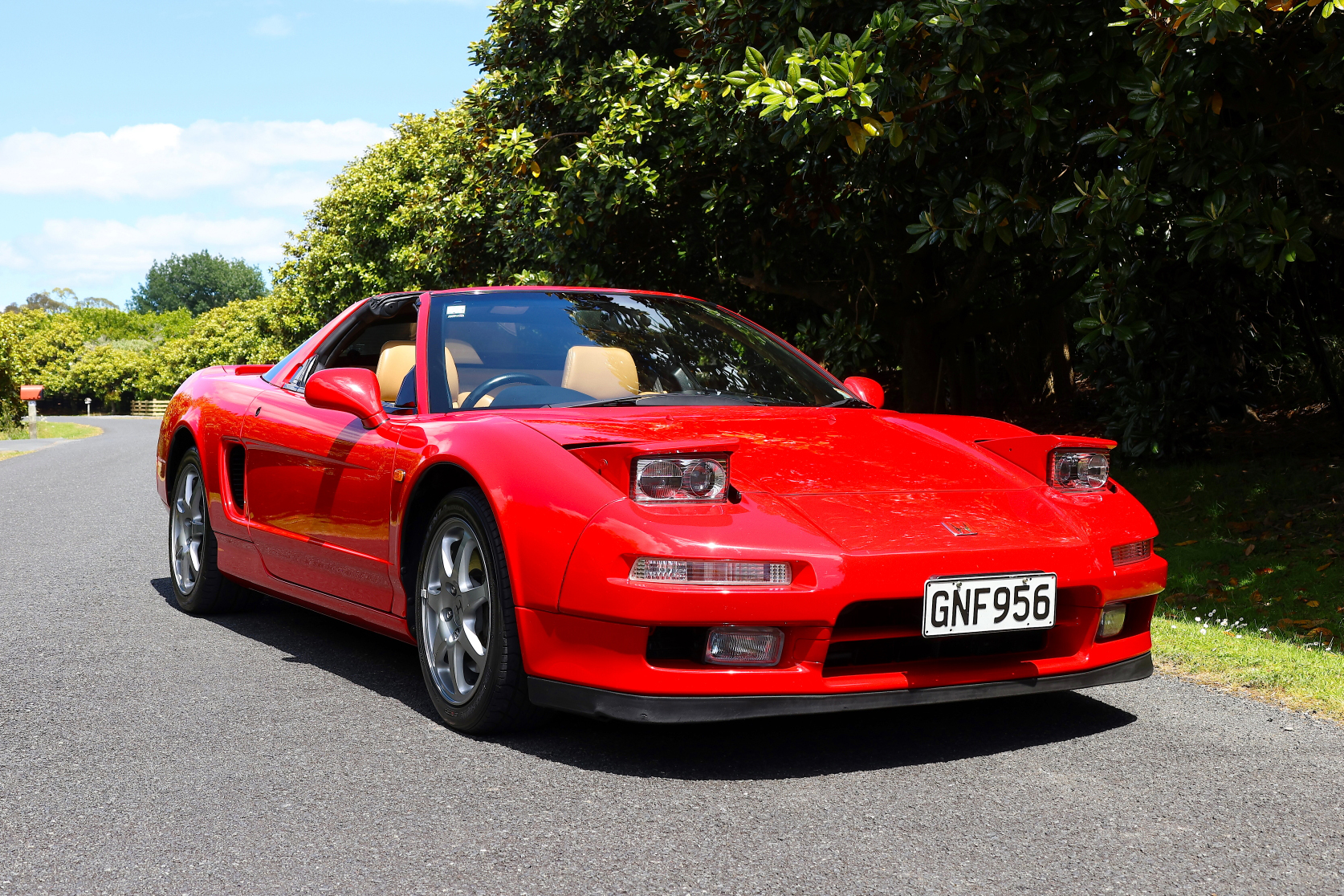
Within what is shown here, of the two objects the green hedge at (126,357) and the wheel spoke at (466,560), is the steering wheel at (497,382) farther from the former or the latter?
the green hedge at (126,357)

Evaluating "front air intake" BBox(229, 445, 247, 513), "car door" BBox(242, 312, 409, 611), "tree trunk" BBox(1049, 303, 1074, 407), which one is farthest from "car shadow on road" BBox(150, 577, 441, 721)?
"tree trunk" BBox(1049, 303, 1074, 407)

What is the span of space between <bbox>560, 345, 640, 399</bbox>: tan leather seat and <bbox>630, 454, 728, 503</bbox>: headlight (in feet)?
3.35

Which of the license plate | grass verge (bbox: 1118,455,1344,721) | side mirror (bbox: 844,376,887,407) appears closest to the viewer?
the license plate

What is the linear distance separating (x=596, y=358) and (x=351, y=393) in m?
0.87

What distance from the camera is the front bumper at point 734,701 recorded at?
3.46 metres

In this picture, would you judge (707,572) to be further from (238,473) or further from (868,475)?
(238,473)

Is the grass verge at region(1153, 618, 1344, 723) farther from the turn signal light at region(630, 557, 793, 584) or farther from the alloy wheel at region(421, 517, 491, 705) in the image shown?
the alloy wheel at region(421, 517, 491, 705)

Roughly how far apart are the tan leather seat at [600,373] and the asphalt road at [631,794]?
1195 mm

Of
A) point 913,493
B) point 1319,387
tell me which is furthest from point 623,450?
point 1319,387

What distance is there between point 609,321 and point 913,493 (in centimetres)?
160

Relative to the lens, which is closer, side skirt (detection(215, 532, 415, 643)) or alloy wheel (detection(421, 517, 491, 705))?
alloy wheel (detection(421, 517, 491, 705))

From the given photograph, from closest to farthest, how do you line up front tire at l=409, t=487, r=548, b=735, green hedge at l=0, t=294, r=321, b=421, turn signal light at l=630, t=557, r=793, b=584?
turn signal light at l=630, t=557, r=793, b=584 < front tire at l=409, t=487, r=548, b=735 < green hedge at l=0, t=294, r=321, b=421

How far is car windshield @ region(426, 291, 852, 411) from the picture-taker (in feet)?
15.1

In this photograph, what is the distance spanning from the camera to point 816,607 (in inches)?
136
